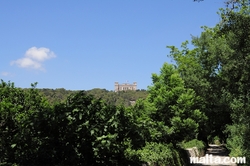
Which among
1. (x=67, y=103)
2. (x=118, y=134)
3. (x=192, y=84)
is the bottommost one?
(x=118, y=134)

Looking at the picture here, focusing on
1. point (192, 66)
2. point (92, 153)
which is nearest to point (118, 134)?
point (92, 153)

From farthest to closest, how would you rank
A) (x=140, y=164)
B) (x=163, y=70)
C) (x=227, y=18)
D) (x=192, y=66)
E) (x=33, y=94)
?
(x=192, y=66)
(x=163, y=70)
(x=227, y=18)
(x=33, y=94)
(x=140, y=164)

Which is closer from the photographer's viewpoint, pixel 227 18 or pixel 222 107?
pixel 227 18

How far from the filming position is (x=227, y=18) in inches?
532

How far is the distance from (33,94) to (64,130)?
A: 150 inches

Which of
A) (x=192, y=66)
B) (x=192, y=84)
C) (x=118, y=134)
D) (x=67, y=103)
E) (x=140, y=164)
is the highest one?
(x=192, y=66)

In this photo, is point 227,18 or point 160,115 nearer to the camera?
point 227,18

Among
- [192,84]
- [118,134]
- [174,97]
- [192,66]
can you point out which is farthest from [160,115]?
[118,134]

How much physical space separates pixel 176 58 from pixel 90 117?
32.3m

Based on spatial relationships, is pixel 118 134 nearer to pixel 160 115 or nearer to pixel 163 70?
pixel 160 115

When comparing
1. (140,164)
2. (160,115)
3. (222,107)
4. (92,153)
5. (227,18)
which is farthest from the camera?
(222,107)

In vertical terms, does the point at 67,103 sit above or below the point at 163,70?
below

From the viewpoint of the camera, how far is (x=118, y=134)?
7.88 m

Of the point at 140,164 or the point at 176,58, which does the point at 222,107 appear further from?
the point at 140,164
